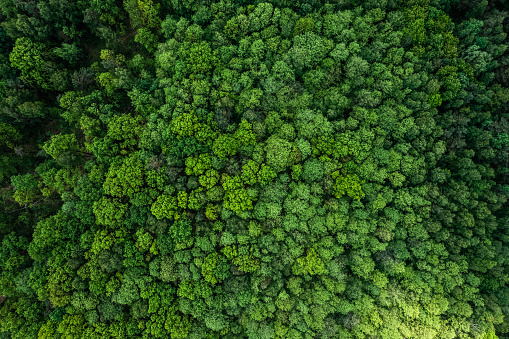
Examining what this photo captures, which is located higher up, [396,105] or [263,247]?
[396,105]

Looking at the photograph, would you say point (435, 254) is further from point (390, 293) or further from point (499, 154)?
point (499, 154)

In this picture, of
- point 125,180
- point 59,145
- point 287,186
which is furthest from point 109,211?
point 287,186

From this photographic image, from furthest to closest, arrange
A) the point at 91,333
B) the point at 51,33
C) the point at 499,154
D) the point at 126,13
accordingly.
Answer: the point at 126,13
the point at 51,33
the point at 499,154
the point at 91,333

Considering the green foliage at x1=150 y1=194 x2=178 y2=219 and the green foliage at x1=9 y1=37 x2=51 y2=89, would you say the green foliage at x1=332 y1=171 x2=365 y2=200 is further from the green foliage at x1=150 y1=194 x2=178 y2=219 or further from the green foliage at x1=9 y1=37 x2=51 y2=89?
the green foliage at x1=9 y1=37 x2=51 y2=89

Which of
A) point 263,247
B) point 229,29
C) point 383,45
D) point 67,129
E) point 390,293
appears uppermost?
point 229,29

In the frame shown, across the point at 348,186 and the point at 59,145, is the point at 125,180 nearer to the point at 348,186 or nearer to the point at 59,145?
the point at 59,145

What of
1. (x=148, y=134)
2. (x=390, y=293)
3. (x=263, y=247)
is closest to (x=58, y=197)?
(x=148, y=134)

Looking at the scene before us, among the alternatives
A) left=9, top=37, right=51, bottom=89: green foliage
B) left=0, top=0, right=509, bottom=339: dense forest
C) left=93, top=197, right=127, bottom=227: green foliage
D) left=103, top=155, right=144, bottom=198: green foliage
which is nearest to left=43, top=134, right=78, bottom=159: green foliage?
left=0, top=0, right=509, bottom=339: dense forest

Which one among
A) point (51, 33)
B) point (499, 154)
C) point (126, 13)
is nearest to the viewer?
point (499, 154)
